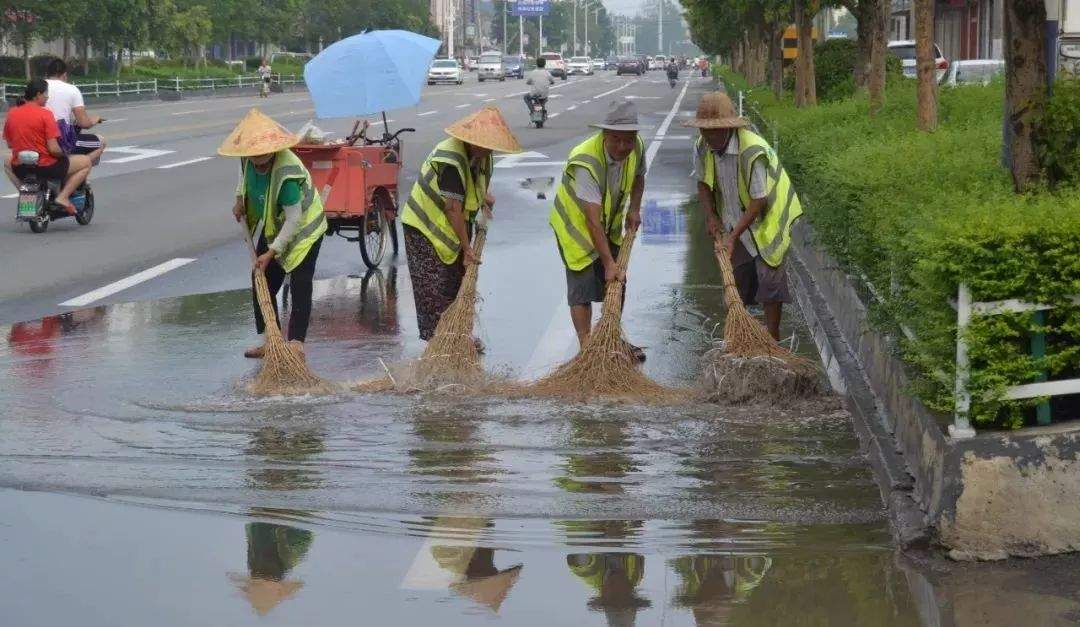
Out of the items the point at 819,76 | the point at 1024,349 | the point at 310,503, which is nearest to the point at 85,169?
the point at 310,503

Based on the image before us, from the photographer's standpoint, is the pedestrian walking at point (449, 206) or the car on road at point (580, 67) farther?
the car on road at point (580, 67)

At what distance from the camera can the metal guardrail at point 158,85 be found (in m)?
49.9

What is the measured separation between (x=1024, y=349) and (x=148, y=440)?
3.74 metres

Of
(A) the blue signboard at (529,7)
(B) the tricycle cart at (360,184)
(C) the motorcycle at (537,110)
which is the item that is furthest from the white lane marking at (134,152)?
(A) the blue signboard at (529,7)

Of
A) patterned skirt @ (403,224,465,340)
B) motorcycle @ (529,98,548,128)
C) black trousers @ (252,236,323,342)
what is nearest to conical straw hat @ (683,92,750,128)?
patterned skirt @ (403,224,465,340)

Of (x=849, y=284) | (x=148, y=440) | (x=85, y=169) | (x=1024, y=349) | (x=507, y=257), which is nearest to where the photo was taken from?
(x=1024, y=349)

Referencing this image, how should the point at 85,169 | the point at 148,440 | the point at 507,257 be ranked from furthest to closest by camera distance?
the point at 85,169 < the point at 507,257 < the point at 148,440

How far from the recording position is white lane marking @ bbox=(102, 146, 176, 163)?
→ 25.4 metres

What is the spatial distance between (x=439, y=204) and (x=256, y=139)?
107 cm

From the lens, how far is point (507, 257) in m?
13.8

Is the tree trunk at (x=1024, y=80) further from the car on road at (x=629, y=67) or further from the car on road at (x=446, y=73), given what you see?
the car on road at (x=629, y=67)

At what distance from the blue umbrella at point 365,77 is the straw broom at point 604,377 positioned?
3993mm

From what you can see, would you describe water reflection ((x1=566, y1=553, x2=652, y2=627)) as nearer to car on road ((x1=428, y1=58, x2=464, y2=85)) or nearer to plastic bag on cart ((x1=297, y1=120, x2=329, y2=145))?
plastic bag on cart ((x1=297, y1=120, x2=329, y2=145))

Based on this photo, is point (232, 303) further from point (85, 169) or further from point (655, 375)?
point (85, 169)
